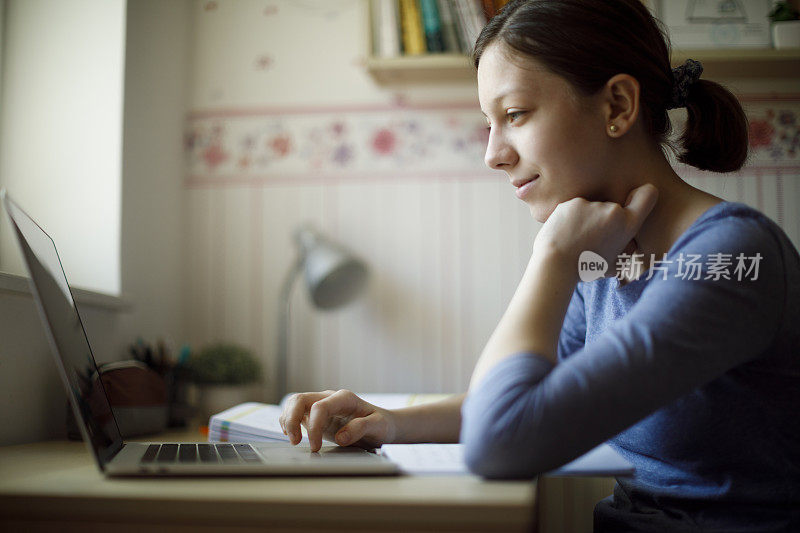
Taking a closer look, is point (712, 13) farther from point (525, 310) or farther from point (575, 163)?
point (525, 310)

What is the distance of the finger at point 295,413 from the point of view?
2.71 feet

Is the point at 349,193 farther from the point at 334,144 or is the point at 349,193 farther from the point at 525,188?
the point at 525,188

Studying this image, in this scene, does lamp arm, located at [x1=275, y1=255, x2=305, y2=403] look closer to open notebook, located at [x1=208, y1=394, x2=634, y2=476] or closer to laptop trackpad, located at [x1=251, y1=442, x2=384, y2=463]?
open notebook, located at [x1=208, y1=394, x2=634, y2=476]

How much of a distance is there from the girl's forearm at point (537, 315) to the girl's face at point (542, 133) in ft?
0.54

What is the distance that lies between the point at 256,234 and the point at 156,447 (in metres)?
1.23

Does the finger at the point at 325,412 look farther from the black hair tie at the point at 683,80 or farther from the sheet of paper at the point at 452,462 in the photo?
the black hair tie at the point at 683,80

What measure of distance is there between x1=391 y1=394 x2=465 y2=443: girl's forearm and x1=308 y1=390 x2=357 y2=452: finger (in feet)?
0.25

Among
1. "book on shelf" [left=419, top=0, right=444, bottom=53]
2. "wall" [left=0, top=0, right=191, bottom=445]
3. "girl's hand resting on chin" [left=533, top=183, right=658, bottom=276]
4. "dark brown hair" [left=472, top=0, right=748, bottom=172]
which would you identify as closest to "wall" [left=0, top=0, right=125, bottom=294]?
"wall" [left=0, top=0, right=191, bottom=445]

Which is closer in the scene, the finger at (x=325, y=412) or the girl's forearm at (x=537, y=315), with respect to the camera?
the girl's forearm at (x=537, y=315)

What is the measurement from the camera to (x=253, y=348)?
199 centimetres

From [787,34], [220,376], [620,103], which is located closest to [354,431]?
[620,103]

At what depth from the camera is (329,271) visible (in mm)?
1719

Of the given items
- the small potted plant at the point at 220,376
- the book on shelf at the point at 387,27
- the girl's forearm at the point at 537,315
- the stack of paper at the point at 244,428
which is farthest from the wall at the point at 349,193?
the girl's forearm at the point at 537,315

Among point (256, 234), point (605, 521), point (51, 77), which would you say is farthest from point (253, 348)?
point (605, 521)
